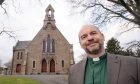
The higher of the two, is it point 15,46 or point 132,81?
point 15,46

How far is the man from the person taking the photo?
10.5 feet

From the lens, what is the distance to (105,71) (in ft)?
11.1

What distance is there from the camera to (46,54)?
5328 centimetres

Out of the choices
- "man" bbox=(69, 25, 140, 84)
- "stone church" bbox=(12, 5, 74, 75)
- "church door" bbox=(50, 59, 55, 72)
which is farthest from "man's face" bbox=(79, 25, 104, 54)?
"church door" bbox=(50, 59, 55, 72)

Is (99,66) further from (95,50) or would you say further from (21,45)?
(21,45)

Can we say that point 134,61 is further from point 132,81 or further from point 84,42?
point 84,42

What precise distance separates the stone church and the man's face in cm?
4763

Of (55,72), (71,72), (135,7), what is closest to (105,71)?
(71,72)

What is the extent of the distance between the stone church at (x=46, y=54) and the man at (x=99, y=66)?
4758 centimetres

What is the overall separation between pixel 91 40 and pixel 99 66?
0.33 meters

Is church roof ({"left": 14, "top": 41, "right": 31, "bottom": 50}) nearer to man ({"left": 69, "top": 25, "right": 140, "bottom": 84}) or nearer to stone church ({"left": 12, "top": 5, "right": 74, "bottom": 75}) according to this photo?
stone church ({"left": 12, "top": 5, "right": 74, "bottom": 75})

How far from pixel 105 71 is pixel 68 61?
5011 centimetres

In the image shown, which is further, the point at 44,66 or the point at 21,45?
the point at 21,45

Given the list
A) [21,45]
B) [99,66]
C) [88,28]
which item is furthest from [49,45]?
[99,66]
